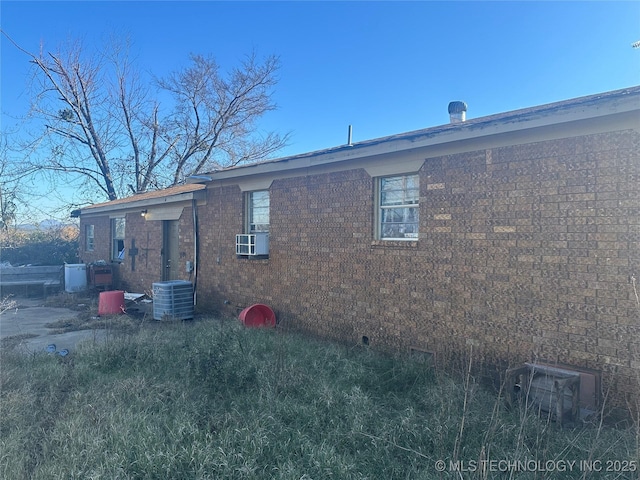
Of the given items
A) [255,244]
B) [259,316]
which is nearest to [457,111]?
[255,244]

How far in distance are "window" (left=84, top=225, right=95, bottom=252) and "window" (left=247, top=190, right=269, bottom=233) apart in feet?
36.8

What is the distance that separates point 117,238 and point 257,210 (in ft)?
28.8

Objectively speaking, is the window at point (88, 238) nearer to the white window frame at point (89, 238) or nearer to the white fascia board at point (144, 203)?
the white window frame at point (89, 238)

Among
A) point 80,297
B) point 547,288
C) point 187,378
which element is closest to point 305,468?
point 187,378

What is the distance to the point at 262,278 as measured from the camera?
8992 mm

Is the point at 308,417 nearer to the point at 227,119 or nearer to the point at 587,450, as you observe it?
the point at 587,450

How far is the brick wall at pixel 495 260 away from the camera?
14.7 ft

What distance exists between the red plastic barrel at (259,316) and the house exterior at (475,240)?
0.22m

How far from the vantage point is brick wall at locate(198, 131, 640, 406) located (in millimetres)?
4492

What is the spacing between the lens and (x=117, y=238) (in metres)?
15.6

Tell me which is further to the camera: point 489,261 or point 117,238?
point 117,238

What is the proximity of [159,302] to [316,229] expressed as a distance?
15.0ft

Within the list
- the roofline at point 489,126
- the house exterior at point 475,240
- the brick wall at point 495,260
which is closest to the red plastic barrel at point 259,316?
the house exterior at point 475,240

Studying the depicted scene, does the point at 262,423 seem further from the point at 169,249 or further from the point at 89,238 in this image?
the point at 89,238
